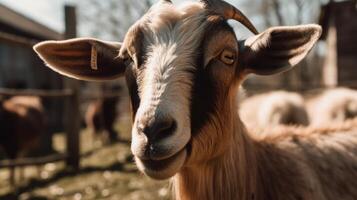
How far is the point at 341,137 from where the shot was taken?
3652mm

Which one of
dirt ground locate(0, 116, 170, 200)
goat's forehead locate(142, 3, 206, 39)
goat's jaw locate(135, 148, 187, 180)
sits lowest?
dirt ground locate(0, 116, 170, 200)

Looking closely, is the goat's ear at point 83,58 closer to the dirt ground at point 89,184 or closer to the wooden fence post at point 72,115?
the dirt ground at point 89,184

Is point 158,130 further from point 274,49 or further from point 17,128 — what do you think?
point 17,128

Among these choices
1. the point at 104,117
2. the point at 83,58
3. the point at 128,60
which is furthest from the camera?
the point at 104,117

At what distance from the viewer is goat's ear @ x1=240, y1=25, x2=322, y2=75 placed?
282 cm

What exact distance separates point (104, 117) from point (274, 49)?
49.8 feet

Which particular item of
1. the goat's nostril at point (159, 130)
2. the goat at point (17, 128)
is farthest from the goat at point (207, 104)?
the goat at point (17, 128)

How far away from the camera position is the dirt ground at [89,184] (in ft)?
21.8

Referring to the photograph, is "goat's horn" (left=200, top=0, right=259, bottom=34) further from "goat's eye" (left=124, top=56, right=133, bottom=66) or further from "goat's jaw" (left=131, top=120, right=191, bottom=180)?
"goat's jaw" (left=131, top=120, right=191, bottom=180)

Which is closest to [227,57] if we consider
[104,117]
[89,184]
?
[89,184]

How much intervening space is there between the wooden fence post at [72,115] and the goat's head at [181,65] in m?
5.65

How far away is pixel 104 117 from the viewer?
57.9 ft

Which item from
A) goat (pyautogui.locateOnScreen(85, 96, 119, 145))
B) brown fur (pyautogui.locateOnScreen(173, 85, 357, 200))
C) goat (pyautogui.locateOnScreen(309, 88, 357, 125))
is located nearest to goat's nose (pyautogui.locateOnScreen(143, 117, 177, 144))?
brown fur (pyautogui.locateOnScreen(173, 85, 357, 200))

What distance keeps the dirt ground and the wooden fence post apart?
27cm
